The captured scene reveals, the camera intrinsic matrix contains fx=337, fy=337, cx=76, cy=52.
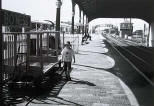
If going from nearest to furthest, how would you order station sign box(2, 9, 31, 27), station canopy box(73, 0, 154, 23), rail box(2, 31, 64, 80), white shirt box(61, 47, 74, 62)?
1. station sign box(2, 9, 31, 27)
2. rail box(2, 31, 64, 80)
3. white shirt box(61, 47, 74, 62)
4. station canopy box(73, 0, 154, 23)

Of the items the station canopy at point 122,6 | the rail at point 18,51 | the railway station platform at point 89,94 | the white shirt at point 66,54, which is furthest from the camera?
the station canopy at point 122,6

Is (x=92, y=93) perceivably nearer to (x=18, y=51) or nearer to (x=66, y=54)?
(x=18, y=51)

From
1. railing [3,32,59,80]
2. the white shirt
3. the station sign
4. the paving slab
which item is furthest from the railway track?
the station sign

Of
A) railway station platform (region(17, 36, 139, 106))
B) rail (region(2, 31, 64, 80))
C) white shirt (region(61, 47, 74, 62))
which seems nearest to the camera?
railway station platform (region(17, 36, 139, 106))

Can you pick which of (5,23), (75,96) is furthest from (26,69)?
(5,23)

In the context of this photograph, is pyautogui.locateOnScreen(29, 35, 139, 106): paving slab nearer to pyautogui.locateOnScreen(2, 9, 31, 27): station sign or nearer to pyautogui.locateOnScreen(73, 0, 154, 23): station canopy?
pyautogui.locateOnScreen(2, 9, 31, 27): station sign

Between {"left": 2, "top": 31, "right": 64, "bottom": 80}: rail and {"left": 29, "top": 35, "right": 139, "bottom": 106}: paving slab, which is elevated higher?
{"left": 2, "top": 31, "right": 64, "bottom": 80}: rail

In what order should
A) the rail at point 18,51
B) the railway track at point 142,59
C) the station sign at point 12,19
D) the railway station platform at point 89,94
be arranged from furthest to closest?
the railway track at point 142,59
the rail at point 18,51
the railway station platform at point 89,94
the station sign at point 12,19

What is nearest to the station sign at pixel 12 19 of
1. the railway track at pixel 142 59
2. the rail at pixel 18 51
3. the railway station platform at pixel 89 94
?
the railway station platform at pixel 89 94

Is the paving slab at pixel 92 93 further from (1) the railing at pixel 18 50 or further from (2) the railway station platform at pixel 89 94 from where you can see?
(1) the railing at pixel 18 50

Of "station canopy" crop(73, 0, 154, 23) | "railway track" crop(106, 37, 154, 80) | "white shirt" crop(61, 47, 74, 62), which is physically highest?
"station canopy" crop(73, 0, 154, 23)

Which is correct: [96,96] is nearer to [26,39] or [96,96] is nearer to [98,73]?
[26,39]

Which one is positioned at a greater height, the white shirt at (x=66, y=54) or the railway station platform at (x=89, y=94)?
the white shirt at (x=66, y=54)

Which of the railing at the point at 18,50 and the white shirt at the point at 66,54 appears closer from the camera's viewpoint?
the railing at the point at 18,50
